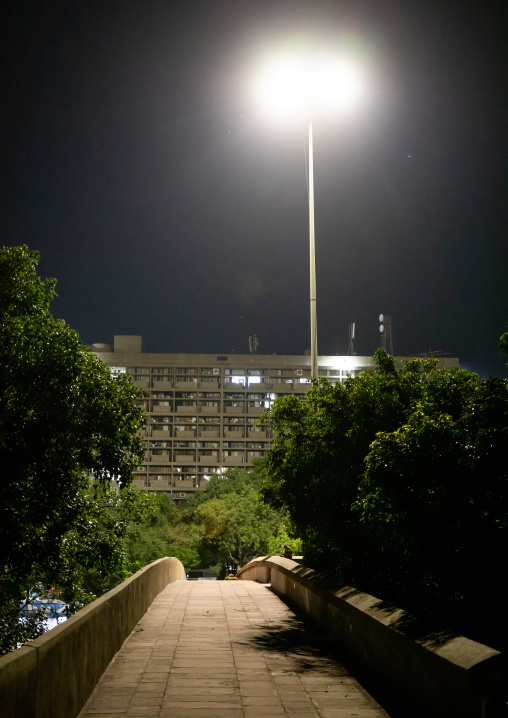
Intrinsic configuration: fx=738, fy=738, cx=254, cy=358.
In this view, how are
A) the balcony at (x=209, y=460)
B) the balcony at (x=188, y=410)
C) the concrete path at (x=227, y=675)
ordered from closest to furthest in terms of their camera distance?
the concrete path at (x=227, y=675) → the balcony at (x=209, y=460) → the balcony at (x=188, y=410)

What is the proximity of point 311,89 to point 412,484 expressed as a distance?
13.9 meters

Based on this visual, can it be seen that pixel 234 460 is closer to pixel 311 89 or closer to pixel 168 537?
pixel 168 537

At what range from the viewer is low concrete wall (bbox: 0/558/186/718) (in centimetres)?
418

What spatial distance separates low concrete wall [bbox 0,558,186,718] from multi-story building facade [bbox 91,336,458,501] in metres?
102

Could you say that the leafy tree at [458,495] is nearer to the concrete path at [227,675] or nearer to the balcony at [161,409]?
the concrete path at [227,675]

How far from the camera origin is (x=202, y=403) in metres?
112

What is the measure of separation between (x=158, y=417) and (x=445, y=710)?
10790 cm

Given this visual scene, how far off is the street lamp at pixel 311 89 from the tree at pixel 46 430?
19.3ft

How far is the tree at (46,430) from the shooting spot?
42.6 ft

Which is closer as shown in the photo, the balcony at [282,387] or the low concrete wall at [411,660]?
the low concrete wall at [411,660]

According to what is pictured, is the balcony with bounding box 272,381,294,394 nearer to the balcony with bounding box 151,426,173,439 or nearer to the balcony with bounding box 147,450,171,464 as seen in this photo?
the balcony with bounding box 151,426,173,439

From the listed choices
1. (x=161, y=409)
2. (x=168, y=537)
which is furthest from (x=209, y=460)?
(x=168, y=537)

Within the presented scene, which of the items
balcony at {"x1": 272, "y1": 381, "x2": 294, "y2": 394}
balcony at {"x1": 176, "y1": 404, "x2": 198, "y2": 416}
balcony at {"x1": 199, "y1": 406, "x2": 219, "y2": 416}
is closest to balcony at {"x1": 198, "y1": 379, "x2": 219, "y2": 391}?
balcony at {"x1": 199, "y1": 406, "x2": 219, "y2": 416}

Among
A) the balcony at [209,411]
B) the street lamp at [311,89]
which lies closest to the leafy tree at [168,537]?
the balcony at [209,411]
